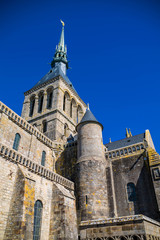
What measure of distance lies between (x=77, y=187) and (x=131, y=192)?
4.53m

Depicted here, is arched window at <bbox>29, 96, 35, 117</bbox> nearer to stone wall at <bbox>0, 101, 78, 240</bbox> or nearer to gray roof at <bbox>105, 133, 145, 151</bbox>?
stone wall at <bbox>0, 101, 78, 240</bbox>

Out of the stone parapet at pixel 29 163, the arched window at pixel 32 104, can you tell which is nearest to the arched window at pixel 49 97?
the arched window at pixel 32 104

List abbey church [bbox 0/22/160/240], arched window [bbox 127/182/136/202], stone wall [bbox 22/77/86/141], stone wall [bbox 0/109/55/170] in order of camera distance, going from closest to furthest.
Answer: abbey church [bbox 0/22/160/240]
arched window [bbox 127/182/136/202]
stone wall [bbox 0/109/55/170]
stone wall [bbox 22/77/86/141]

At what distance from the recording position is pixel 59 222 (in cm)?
1333

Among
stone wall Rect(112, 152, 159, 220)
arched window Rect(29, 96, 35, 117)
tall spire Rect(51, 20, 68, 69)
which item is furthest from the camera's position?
tall spire Rect(51, 20, 68, 69)

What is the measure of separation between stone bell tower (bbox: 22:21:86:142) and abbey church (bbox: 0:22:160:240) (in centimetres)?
327

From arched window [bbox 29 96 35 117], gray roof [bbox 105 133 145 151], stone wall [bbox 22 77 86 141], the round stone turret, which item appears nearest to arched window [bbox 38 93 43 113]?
stone wall [bbox 22 77 86 141]

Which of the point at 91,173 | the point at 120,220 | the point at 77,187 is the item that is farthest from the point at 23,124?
the point at 120,220

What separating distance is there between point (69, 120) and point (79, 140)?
1023cm

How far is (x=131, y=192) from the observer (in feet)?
51.4

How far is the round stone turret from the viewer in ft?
48.3

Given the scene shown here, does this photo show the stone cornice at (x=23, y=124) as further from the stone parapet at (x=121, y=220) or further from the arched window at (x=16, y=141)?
the stone parapet at (x=121, y=220)

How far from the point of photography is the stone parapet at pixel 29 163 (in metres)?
12.8

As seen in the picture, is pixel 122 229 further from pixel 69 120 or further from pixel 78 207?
pixel 69 120
